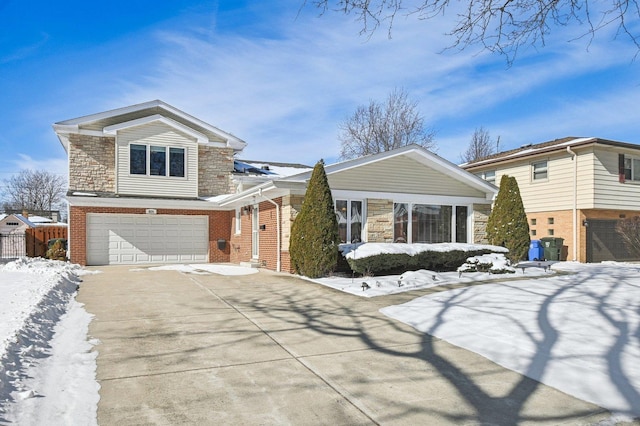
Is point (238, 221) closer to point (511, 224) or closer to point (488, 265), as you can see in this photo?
point (488, 265)

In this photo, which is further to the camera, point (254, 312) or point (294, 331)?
point (254, 312)

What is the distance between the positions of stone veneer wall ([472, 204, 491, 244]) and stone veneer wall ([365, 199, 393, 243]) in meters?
3.63

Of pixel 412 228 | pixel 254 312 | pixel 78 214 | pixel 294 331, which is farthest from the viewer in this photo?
pixel 78 214

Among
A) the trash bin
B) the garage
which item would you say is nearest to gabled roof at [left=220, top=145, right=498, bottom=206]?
the trash bin

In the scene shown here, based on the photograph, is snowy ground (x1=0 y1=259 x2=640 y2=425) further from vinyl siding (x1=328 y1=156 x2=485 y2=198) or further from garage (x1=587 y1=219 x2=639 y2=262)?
garage (x1=587 y1=219 x2=639 y2=262)

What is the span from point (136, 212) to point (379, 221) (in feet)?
34.0

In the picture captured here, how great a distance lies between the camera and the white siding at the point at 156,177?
18.4 metres

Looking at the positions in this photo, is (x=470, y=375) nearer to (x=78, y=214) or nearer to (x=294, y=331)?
(x=294, y=331)

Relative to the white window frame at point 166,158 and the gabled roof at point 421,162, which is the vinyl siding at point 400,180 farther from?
the white window frame at point 166,158

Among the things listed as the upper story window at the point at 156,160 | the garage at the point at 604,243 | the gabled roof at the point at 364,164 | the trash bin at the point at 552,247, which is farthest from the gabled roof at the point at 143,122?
the garage at the point at 604,243

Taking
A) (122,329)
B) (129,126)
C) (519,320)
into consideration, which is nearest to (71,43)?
(129,126)

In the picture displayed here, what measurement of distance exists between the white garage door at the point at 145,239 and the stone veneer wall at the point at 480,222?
11.4 meters

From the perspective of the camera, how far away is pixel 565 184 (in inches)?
736

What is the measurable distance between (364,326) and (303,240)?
19.6 ft
